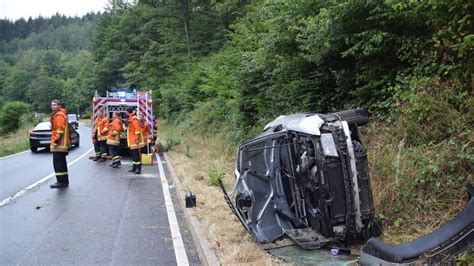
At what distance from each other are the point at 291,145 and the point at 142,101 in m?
12.2

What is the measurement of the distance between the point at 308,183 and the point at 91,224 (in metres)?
3.45

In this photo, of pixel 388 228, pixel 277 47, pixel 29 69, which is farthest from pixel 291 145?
pixel 29 69

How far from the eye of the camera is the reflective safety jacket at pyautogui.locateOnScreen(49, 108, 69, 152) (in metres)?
9.31

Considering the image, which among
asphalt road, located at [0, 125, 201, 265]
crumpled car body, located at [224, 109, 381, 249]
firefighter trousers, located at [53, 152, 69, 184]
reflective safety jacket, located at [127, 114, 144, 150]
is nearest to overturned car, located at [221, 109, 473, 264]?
crumpled car body, located at [224, 109, 381, 249]

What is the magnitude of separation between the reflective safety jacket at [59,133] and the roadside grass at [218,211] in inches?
108

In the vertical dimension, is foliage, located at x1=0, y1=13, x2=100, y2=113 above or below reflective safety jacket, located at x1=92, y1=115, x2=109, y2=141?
above

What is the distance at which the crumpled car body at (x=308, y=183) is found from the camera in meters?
4.55

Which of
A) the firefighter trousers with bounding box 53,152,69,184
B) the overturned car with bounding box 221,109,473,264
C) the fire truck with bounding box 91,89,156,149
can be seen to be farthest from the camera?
the fire truck with bounding box 91,89,156,149

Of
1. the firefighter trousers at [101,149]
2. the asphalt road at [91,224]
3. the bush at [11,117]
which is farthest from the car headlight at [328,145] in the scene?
the bush at [11,117]

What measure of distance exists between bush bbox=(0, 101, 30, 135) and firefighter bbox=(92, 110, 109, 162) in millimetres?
36211

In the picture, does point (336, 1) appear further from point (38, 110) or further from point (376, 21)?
point (38, 110)

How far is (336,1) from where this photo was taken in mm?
6652

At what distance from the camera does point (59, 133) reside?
30.6 feet

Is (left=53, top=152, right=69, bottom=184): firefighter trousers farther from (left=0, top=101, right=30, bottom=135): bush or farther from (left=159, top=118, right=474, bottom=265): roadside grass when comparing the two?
(left=0, top=101, right=30, bottom=135): bush
